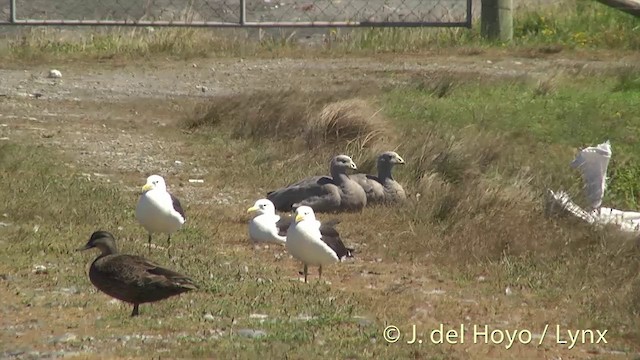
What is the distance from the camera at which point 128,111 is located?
19922mm

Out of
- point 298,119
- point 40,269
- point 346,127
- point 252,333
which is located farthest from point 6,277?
point 298,119

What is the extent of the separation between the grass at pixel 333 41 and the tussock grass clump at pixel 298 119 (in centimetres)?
389

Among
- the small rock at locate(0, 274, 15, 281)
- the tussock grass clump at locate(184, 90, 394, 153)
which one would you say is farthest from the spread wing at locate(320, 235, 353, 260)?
the tussock grass clump at locate(184, 90, 394, 153)

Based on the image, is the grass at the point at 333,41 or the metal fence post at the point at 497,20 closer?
the grass at the point at 333,41

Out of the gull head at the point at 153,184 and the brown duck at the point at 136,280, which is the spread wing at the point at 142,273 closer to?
the brown duck at the point at 136,280

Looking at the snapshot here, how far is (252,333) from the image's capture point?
9.80m

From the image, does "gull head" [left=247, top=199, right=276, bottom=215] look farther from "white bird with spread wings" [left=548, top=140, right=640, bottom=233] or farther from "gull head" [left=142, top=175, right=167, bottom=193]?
"white bird with spread wings" [left=548, top=140, right=640, bottom=233]

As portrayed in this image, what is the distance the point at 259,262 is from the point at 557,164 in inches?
199

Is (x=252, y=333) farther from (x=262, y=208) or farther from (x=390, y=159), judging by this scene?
(x=390, y=159)

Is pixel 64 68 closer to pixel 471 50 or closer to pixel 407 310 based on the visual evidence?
pixel 471 50

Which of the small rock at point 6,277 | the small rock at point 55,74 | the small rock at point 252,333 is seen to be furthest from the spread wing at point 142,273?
the small rock at point 55,74

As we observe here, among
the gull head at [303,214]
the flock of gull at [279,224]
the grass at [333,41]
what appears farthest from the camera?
the grass at [333,41]

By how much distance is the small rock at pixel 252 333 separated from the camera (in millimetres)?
9727

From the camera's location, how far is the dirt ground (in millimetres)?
17000
